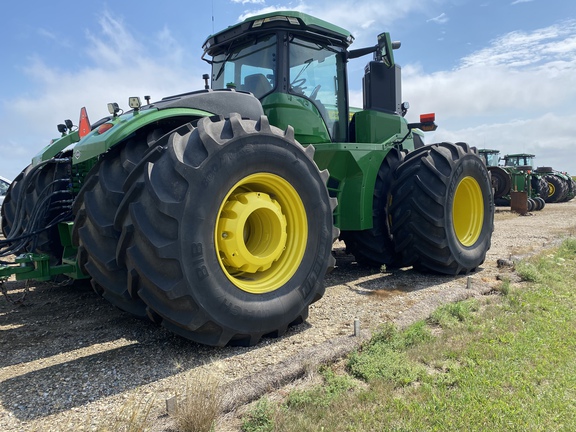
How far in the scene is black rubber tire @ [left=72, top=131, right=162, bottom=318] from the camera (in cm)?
312

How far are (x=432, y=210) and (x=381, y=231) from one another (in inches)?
29.1

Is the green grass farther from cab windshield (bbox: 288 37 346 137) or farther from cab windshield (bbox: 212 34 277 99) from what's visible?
cab windshield (bbox: 212 34 277 99)

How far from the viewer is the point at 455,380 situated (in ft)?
8.87

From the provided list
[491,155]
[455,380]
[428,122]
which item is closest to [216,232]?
[455,380]

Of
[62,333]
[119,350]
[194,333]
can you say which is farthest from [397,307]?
[62,333]

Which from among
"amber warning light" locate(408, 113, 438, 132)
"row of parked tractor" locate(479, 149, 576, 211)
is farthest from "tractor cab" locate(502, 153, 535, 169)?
"amber warning light" locate(408, 113, 438, 132)

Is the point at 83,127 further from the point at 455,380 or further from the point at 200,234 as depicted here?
the point at 455,380

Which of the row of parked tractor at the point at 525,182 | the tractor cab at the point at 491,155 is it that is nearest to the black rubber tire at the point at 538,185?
the row of parked tractor at the point at 525,182

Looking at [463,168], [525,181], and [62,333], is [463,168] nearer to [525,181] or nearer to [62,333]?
[62,333]

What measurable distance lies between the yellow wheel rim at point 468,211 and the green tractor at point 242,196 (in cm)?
9

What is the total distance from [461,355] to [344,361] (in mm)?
777

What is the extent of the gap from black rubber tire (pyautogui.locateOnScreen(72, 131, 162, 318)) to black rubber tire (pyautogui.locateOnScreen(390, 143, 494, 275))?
305cm

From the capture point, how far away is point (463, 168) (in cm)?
560

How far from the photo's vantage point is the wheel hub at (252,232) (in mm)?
3244
